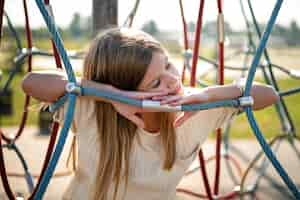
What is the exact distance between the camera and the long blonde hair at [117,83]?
760mm

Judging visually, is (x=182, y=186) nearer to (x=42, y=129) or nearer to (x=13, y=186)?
(x=13, y=186)

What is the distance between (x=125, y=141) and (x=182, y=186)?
69 cm

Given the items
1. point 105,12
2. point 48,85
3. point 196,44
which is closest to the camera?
point 48,85

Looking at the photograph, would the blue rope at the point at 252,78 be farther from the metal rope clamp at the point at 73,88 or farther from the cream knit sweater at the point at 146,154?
the metal rope clamp at the point at 73,88

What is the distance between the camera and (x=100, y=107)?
0.80 meters

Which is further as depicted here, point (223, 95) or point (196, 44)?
point (196, 44)

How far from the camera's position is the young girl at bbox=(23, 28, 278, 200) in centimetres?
76

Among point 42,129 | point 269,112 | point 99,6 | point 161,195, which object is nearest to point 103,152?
point 161,195

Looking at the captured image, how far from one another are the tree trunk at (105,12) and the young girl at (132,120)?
0.30 metres

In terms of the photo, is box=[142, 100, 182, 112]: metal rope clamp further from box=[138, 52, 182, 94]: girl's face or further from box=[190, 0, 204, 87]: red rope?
box=[190, 0, 204, 87]: red rope

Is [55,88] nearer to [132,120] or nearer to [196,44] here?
[132,120]

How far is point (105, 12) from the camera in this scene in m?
1.10

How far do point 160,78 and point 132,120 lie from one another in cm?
9

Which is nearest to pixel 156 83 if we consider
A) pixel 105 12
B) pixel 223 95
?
pixel 223 95
